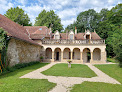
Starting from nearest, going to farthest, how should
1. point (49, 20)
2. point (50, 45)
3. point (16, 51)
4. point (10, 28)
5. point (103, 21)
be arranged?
point (16, 51) → point (10, 28) → point (50, 45) → point (103, 21) → point (49, 20)

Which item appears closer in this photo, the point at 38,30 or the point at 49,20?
the point at 38,30

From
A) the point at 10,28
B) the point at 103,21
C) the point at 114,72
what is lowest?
the point at 114,72

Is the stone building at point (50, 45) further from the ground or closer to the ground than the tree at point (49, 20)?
closer to the ground

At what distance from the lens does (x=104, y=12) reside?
3422 cm

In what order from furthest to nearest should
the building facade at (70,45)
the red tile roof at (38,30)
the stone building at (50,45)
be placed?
the red tile roof at (38,30)
the building facade at (70,45)
the stone building at (50,45)

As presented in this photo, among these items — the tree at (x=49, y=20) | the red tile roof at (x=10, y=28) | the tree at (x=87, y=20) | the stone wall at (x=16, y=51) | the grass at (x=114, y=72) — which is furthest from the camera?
the tree at (x=87, y=20)

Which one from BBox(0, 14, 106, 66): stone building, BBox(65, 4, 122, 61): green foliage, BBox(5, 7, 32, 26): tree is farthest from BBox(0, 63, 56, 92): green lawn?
BBox(5, 7, 32, 26): tree

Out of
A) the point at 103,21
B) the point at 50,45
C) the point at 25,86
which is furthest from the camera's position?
the point at 103,21

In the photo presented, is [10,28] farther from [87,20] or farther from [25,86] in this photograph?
[87,20]

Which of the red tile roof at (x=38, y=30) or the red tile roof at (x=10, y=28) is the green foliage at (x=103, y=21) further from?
the red tile roof at (x=10, y=28)

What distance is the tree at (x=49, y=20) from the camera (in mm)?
34019

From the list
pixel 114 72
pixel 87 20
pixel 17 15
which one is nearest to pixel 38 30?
pixel 17 15

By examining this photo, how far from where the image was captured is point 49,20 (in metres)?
33.8

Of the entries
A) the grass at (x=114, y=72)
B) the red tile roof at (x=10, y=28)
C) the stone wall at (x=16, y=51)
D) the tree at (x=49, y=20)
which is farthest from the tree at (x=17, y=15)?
the grass at (x=114, y=72)
